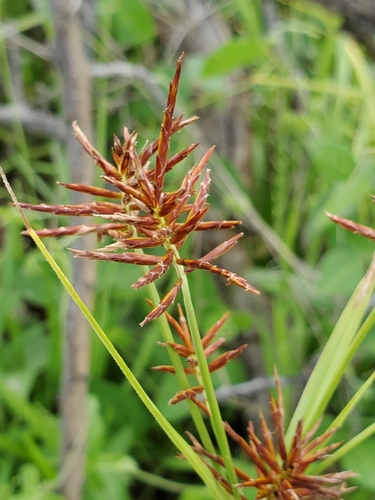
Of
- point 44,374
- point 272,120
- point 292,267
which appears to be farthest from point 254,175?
point 44,374

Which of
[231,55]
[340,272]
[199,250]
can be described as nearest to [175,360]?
[340,272]

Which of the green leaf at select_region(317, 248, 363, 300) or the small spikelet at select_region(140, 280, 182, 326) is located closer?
the small spikelet at select_region(140, 280, 182, 326)

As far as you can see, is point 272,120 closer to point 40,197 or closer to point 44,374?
point 40,197

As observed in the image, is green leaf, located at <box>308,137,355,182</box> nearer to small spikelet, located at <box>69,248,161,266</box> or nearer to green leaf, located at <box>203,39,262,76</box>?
green leaf, located at <box>203,39,262,76</box>

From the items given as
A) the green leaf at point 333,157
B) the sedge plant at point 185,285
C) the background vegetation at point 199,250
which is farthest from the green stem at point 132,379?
the green leaf at point 333,157

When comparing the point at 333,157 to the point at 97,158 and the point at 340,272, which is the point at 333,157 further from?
the point at 97,158

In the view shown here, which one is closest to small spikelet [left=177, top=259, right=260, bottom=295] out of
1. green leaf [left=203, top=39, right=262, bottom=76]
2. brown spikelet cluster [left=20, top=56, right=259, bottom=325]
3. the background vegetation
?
brown spikelet cluster [left=20, top=56, right=259, bottom=325]
